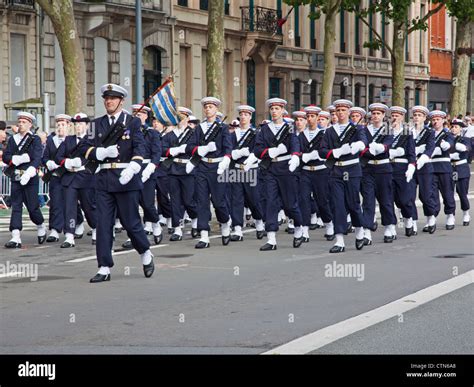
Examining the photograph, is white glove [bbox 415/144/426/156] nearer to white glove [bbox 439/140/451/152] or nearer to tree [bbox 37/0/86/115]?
white glove [bbox 439/140/451/152]

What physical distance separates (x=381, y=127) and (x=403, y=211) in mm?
1478

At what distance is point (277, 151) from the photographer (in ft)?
54.4

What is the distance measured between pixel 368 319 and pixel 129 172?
3571mm

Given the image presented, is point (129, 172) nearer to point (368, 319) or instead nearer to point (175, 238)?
point (368, 319)

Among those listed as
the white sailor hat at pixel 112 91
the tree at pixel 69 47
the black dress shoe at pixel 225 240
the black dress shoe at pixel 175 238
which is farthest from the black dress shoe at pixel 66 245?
the tree at pixel 69 47

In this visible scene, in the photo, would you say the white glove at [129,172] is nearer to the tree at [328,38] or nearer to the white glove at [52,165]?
the white glove at [52,165]

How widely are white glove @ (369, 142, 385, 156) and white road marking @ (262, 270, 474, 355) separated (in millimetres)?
3972

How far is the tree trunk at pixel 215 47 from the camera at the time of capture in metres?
30.8

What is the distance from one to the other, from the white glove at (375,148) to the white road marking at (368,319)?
3.97 metres

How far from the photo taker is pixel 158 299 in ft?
38.5

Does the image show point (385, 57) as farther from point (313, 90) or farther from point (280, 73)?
point (280, 73)

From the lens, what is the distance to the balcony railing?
4662cm

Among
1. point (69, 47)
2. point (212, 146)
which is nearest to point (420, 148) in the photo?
point (212, 146)

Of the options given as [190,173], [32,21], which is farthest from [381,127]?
[32,21]
